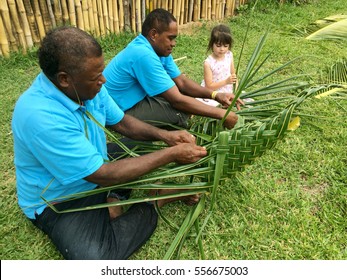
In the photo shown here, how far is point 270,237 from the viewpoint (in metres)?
1.83

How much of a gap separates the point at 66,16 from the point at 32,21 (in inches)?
15.7

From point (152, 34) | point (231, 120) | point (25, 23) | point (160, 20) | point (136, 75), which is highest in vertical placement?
point (160, 20)

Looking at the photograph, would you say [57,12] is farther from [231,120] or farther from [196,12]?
[231,120]

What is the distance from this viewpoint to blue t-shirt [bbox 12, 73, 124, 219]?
4.50 ft

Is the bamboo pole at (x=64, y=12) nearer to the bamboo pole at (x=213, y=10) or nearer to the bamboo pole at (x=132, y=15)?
the bamboo pole at (x=132, y=15)

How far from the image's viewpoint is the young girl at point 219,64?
278 centimetres

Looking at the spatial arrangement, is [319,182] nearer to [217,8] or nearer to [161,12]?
[161,12]

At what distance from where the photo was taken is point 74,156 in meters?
1.41

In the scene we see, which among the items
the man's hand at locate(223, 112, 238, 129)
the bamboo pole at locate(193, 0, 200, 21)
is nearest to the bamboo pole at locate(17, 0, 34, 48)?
the bamboo pole at locate(193, 0, 200, 21)

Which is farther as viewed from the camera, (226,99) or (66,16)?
(66,16)

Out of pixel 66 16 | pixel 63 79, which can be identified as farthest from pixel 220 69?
pixel 66 16

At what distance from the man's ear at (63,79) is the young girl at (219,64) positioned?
163cm

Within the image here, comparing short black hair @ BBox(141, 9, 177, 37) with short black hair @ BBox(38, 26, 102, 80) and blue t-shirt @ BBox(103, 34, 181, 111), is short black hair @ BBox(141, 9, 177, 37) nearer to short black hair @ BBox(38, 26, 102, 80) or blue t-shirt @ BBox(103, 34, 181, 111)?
blue t-shirt @ BBox(103, 34, 181, 111)

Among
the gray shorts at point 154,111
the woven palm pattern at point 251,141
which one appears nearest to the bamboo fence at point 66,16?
the gray shorts at point 154,111
